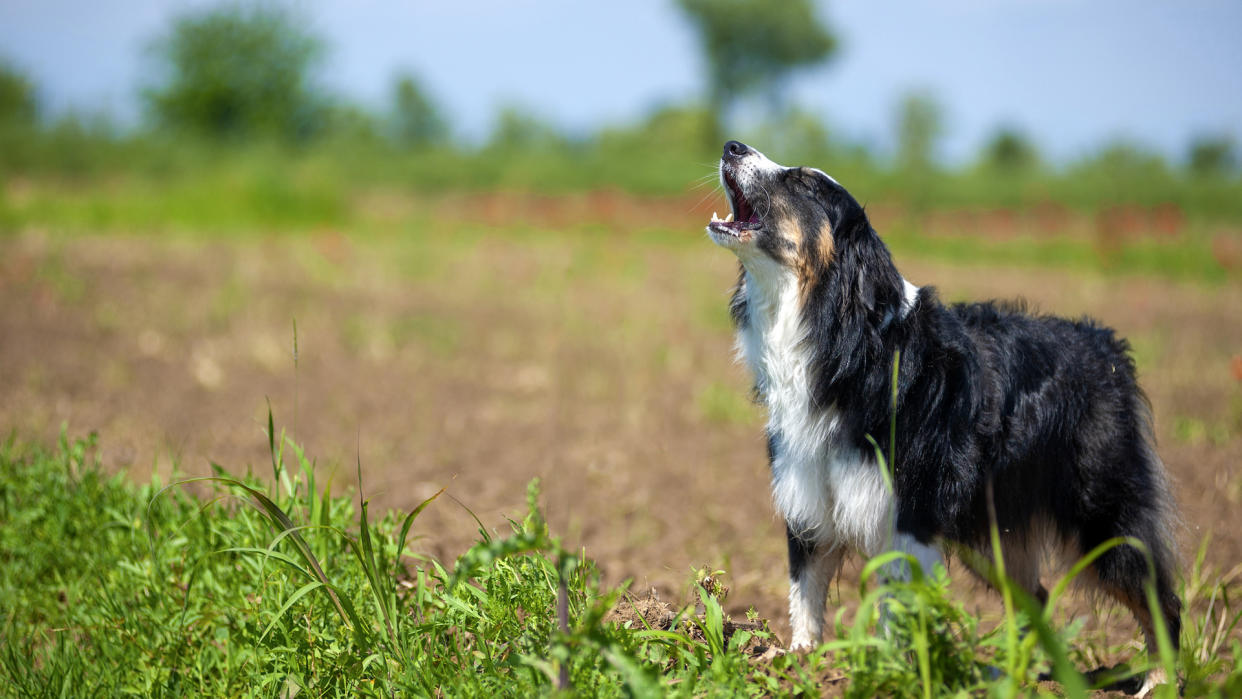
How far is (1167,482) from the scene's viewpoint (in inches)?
113

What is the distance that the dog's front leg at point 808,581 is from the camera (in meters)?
2.67

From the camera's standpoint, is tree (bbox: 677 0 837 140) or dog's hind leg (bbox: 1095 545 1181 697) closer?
dog's hind leg (bbox: 1095 545 1181 697)

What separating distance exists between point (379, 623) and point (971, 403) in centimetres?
167

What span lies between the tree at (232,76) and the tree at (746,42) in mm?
20414

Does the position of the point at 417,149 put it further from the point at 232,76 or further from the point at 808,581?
the point at 808,581

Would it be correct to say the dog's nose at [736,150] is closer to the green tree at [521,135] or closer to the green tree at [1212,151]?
the green tree at [521,135]

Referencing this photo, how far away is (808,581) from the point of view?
2721mm

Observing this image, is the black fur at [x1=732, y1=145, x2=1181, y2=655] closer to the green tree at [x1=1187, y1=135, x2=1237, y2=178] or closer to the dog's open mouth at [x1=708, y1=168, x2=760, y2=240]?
the dog's open mouth at [x1=708, y1=168, x2=760, y2=240]

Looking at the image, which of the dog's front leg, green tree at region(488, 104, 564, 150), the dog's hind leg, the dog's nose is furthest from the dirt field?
green tree at region(488, 104, 564, 150)

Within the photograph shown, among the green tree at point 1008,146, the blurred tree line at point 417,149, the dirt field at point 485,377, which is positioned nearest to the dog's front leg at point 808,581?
the dirt field at point 485,377

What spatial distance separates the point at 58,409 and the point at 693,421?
3938 millimetres

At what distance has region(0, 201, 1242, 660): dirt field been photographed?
450cm

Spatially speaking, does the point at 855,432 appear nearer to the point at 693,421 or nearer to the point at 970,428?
the point at 970,428

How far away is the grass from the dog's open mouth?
0.93 metres
